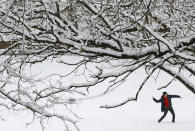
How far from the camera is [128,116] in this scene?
1800 cm

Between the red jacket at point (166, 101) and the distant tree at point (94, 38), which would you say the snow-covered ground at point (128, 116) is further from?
the distant tree at point (94, 38)

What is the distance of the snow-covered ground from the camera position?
15375 mm

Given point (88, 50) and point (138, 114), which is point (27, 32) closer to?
point (88, 50)

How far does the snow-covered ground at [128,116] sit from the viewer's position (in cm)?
1538

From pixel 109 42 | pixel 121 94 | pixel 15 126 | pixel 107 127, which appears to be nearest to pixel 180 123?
pixel 107 127

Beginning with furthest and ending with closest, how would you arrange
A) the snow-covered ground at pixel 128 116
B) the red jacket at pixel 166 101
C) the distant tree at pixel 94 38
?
the red jacket at pixel 166 101 → the snow-covered ground at pixel 128 116 → the distant tree at pixel 94 38

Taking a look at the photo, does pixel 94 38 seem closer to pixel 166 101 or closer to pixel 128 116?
pixel 166 101

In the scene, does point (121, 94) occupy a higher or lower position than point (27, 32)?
lower

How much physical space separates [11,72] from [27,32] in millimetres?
1355

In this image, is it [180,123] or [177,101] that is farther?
[177,101]

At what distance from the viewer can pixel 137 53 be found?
605cm

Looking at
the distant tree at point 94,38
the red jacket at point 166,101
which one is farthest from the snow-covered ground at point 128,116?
the distant tree at point 94,38

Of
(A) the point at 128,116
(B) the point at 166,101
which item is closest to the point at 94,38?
(B) the point at 166,101

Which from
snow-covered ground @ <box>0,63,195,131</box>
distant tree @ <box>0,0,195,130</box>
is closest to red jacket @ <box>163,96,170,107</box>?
snow-covered ground @ <box>0,63,195,131</box>
